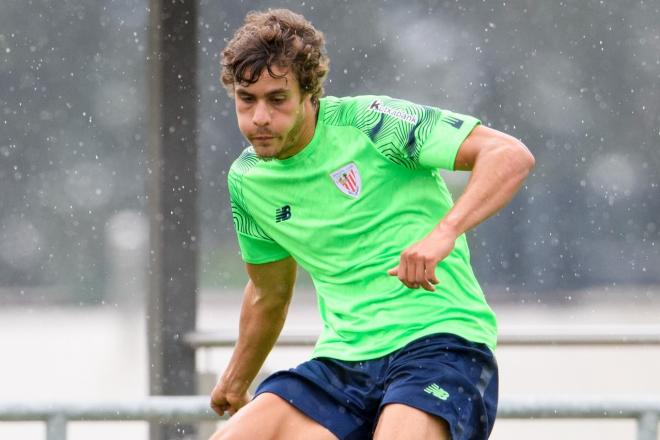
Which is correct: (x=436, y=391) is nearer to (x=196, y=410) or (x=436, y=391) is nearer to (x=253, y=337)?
(x=253, y=337)

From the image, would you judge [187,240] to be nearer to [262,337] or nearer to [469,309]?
[262,337]

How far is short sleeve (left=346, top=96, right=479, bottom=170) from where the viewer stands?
2588 millimetres

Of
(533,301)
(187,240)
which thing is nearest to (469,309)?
(187,240)

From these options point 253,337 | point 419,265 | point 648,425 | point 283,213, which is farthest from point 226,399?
point 648,425

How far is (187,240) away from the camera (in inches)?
202

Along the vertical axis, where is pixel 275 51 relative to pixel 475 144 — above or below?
above

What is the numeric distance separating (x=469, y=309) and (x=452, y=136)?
0.34 metres

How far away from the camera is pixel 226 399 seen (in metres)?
2.92

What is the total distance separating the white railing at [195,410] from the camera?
3.17 metres

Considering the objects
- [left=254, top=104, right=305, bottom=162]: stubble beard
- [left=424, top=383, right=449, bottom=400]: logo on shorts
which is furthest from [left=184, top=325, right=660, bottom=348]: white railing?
[left=424, top=383, right=449, bottom=400]: logo on shorts

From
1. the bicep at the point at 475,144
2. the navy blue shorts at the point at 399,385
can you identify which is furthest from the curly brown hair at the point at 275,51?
the navy blue shorts at the point at 399,385

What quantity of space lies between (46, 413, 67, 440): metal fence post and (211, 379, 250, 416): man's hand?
441mm

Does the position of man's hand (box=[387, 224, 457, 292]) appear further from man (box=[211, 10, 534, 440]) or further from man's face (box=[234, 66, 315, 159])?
man's face (box=[234, 66, 315, 159])

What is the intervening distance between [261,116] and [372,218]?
315mm
